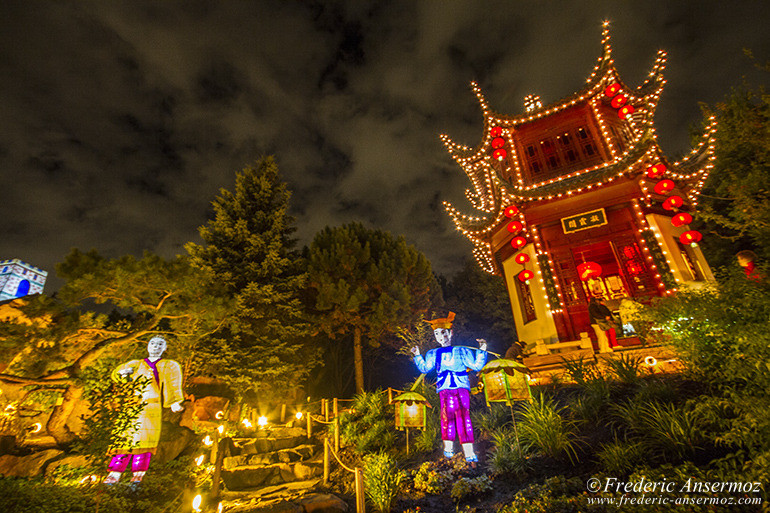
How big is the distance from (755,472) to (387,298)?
12.6 metres

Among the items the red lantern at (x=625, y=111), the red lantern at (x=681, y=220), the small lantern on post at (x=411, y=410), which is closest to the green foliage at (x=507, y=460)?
the small lantern on post at (x=411, y=410)

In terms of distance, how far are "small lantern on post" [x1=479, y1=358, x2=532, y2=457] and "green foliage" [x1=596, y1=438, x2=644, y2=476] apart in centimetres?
139

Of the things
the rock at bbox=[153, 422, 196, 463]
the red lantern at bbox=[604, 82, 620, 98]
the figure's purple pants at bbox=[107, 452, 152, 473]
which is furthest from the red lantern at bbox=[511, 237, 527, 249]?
the rock at bbox=[153, 422, 196, 463]

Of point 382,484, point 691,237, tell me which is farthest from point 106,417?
point 691,237

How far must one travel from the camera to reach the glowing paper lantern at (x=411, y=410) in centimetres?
673

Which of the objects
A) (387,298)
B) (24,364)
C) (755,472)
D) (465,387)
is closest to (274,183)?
(387,298)

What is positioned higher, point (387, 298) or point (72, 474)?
point (387, 298)

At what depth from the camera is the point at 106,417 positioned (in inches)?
170

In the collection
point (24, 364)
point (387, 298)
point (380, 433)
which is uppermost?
point (387, 298)

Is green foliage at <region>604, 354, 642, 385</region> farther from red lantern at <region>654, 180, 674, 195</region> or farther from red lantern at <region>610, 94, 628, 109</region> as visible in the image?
red lantern at <region>610, 94, 628, 109</region>

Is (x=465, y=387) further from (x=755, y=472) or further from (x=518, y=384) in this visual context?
(x=755, y=472)

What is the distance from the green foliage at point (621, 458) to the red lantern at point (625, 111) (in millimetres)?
13294

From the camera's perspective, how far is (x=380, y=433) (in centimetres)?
929

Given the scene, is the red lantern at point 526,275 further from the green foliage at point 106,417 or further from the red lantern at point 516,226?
the green foliage at point 106,417
